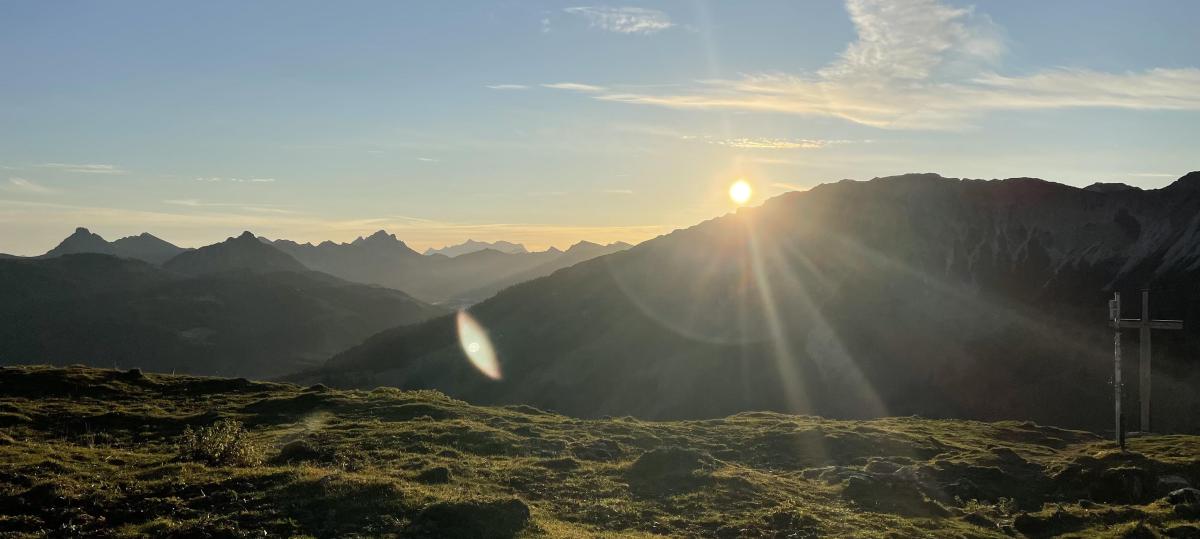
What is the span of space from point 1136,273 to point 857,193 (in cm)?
5037

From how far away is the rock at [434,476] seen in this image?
27962mm

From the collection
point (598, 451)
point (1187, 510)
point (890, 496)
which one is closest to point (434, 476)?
point (598, 451)

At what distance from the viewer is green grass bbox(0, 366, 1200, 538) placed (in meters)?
21.7

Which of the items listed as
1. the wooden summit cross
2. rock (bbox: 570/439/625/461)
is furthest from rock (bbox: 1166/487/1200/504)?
rock (bbox: 570/439/625/461)

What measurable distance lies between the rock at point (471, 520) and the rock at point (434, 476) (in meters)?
4.91

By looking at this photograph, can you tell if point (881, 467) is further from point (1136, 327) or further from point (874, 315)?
point (874, 315)

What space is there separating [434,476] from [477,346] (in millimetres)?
113724

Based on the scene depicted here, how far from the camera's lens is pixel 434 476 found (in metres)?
28.5

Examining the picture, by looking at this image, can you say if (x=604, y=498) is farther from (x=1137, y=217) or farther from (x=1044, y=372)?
(x=1137, y=217)

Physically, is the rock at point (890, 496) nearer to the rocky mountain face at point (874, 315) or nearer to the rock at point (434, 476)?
the rock at point (434, 476)

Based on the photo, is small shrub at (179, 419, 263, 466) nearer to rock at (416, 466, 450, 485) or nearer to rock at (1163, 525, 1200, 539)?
rock at (416, 466, 450, 485)

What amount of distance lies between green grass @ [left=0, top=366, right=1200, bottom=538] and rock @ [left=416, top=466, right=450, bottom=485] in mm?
116

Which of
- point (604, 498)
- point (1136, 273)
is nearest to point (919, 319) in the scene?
point (1136, 273)

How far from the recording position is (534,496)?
2803cm
